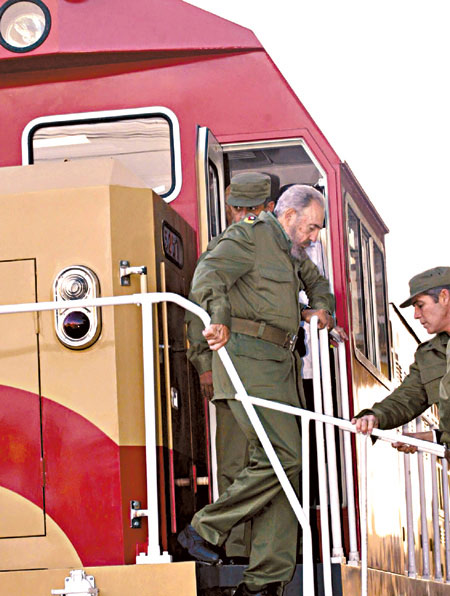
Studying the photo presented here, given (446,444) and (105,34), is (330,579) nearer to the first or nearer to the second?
(446,444)

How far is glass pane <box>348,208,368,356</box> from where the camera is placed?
6.16 meters

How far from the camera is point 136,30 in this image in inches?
241

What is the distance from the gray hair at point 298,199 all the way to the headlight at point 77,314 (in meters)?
1.04

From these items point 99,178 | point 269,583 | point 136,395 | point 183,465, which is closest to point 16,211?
point 99,178

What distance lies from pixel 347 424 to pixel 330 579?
617 mm

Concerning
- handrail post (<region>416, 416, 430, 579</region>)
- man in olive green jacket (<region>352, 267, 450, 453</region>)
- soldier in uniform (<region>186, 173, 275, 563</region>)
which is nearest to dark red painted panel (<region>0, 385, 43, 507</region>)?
soldier in uniform (<region>186, 173, 275, 563</region>)

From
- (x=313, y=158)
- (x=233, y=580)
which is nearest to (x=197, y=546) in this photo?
(x=233, y=580)

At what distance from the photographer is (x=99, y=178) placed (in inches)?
202

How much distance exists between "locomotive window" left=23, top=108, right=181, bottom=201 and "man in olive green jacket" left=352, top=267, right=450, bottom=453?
137 cm

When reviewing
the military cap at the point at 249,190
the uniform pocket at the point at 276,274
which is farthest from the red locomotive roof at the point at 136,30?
the uniform pocket at the point at 276,274

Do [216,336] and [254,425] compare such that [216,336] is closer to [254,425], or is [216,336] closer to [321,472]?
[254,425]

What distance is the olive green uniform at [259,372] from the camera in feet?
15.7

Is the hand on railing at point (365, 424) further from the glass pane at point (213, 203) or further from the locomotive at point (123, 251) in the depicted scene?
the glass pane at point (213, 203)

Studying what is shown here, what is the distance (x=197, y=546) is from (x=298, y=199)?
64.2 inches
